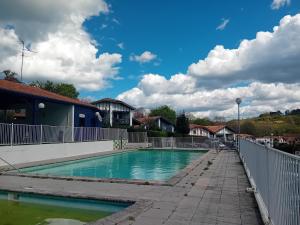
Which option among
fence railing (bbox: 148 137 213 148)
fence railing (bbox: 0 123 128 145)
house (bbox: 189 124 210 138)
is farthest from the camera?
house (bbox: 189 124 210 138)

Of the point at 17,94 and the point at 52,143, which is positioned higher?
the point at 17,94

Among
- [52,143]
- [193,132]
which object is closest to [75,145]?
[52,143]

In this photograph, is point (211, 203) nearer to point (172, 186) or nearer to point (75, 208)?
point (172, 186)

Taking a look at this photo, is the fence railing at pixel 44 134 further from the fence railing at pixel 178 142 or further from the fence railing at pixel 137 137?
the fence railing at pixel 178 142

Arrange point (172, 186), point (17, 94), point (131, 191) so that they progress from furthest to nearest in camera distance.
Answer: point (17, 94) < point (172, 186) < point (131, 191)

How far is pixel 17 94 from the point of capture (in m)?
18.5

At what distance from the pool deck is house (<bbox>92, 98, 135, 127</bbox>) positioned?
132 feet

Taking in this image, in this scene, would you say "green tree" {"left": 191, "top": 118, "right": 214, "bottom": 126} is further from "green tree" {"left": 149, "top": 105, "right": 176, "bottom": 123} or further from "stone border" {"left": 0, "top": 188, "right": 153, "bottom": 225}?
"stone border" {"left": 0, "top": 188, "right": 153, "bottom": 225}

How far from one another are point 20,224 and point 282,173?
465 centimetres

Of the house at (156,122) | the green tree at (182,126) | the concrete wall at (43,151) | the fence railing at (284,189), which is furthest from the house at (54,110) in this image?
the house at (156,122)

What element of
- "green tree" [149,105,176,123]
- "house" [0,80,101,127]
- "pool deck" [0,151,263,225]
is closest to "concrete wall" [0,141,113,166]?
"house" [0,80,101,127]

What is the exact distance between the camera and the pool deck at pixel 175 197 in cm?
546

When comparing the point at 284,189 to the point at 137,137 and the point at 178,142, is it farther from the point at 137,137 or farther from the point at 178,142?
the point at 137,137

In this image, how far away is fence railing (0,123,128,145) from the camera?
51.2 ft
